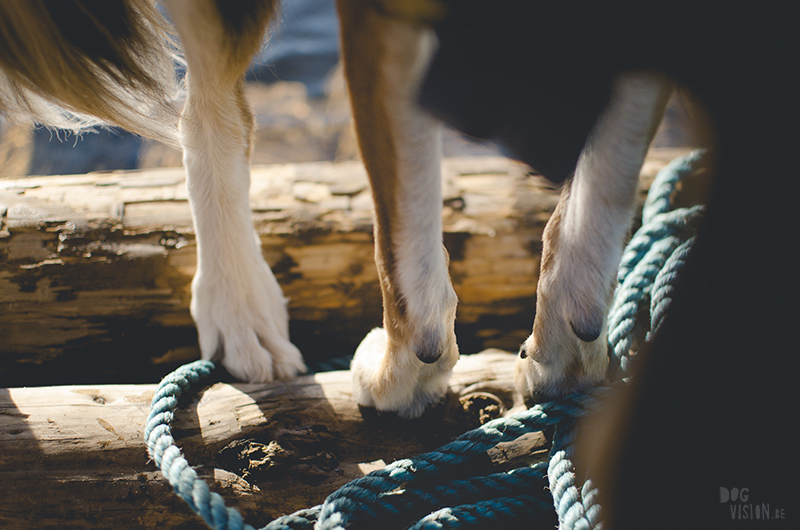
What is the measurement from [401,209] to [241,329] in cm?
54

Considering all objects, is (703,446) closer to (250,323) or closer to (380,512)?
(380,512)

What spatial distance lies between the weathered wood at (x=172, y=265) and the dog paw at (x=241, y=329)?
0.54 ft

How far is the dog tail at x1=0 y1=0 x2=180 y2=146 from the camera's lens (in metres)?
0.95

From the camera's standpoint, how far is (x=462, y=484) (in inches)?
32.4

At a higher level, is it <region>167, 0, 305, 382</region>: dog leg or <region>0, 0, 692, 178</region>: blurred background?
<region>0, 0, 692, 178</region>: blurred background

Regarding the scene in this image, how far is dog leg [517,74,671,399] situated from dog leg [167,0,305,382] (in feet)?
1.93

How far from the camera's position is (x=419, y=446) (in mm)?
910

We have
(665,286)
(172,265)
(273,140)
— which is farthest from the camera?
(273,140)

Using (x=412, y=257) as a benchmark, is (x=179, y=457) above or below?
below

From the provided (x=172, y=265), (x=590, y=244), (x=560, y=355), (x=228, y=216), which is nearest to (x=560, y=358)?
(x=560, y=355)

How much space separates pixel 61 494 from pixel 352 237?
843 mm

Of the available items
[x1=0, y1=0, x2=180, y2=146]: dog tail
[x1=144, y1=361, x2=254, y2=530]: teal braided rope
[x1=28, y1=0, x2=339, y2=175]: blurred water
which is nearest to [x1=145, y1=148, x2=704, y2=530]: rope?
[x1=144, y1=361, x2=254, y2=530]: teal braided rope

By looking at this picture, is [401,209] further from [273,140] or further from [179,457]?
[273,140]

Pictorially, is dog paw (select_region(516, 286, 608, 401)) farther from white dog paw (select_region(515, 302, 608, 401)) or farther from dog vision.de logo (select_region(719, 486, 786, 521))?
dog vision.de logo (select_region(719, 486, 786, 521))
